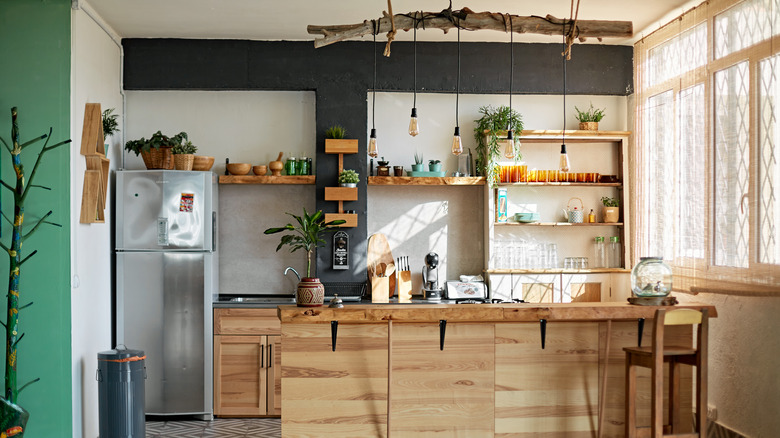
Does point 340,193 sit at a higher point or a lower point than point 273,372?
higher

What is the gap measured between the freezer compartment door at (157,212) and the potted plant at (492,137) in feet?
8.26

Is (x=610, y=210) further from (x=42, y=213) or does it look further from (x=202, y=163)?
(x=42, y=213)

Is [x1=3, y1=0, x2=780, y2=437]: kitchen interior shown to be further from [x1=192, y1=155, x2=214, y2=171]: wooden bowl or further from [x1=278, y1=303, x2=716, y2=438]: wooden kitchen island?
[x1=278, y1=303, x2=716, y2=438]: wooden kitchen island

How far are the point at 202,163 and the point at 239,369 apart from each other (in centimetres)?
181

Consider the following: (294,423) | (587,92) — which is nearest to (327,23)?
(587,92)

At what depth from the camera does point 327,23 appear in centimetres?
599

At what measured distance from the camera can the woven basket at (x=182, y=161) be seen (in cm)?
604

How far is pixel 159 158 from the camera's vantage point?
239 inches

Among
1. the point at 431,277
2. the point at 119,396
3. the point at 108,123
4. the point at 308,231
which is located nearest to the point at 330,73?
the point at 308,231

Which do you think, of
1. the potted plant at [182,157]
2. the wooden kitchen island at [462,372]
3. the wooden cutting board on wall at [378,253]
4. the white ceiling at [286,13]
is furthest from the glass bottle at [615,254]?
the potted plant at [182,157]

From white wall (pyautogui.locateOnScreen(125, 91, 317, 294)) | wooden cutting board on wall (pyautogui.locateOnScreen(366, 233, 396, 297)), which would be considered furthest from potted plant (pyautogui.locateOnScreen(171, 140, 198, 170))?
wooden cutting board on wall (pyautogui.locateOnScreen(366, 233, 396, 297))

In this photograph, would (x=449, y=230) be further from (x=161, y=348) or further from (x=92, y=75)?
(x=92, y=75)

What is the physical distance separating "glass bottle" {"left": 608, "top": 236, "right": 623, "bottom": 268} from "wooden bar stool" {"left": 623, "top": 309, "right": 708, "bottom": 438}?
2.32 metres

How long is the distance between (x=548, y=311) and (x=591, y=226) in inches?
104
